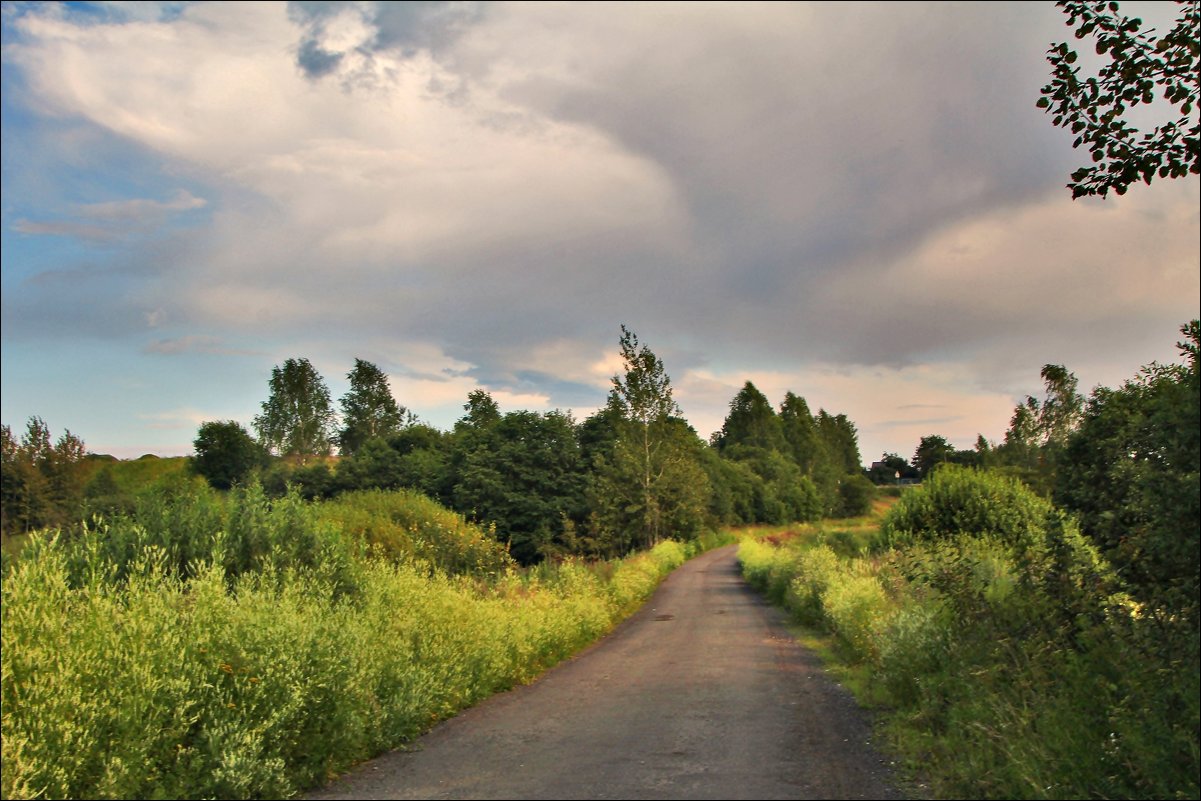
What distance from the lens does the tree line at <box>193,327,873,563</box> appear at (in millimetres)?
55531

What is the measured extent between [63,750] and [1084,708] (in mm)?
7933

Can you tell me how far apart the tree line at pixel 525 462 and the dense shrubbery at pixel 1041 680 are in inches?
1260

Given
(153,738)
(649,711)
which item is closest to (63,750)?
(153,738)

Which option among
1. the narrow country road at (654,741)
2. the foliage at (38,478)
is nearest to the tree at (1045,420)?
the narrow country road at (654,741)

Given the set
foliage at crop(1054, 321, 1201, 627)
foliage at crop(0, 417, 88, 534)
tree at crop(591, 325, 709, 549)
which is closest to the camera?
foliage at crop(1054, 321, 1201, 627)

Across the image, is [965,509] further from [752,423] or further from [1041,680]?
[752,423]

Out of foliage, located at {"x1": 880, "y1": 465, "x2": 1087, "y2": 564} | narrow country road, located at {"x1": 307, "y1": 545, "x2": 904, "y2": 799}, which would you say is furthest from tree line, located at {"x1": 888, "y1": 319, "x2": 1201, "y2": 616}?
foliage, located at {"x1": 880, "y1": 465, "x2": 1087, "y2": 564}

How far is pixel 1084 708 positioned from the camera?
6352 mm

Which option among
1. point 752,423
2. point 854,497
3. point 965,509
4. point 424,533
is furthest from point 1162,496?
point 752,423

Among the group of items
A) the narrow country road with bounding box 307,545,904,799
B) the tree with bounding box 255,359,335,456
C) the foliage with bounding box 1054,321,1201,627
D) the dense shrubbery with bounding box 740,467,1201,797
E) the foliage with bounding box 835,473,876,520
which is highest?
the tree with bounding box 255,359,335,456

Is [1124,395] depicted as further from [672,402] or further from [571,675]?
[672,402]

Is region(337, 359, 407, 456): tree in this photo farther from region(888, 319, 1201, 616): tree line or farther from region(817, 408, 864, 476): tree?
region(888, 319, 1201, 616): tree line

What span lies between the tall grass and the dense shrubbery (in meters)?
5.93

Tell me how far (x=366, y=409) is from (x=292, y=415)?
1014cm
